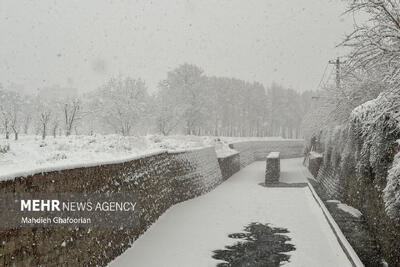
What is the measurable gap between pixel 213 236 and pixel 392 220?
413 centimetres

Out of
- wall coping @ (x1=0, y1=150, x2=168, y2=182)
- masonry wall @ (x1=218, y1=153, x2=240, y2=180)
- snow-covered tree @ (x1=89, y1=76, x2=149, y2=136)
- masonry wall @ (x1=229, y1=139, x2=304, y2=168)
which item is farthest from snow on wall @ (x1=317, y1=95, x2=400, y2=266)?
snow-covered tree @ (x1=89, y1=76, x2=149, y2=136)

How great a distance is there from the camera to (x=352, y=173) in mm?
13188

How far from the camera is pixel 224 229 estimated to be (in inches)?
409

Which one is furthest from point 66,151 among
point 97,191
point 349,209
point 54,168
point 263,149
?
point 263,149

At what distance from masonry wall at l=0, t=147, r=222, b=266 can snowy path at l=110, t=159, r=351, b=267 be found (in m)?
0.42

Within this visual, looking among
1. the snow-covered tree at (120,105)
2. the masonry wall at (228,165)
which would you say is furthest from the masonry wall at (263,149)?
the snow-covered tree at (120,105)

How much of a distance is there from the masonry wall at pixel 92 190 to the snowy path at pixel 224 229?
A: 1.38 ft

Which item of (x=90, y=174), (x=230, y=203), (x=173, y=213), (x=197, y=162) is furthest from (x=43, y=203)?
(x=197, y=162)

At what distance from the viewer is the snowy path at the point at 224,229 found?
7793 mm

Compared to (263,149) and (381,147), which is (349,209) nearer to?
(381,147)

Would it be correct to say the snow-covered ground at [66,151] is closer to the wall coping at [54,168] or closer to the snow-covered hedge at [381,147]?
the wall coping at [54,168]

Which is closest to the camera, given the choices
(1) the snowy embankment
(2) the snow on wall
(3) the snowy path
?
(2) the snow on wall

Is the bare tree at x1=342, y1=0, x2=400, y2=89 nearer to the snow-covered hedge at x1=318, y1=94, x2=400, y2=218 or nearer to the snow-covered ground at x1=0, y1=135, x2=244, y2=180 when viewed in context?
the snow-covered hedge at x1=318, y1=94, x2=400, y2=218

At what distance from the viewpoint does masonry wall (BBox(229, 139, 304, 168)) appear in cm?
3512
